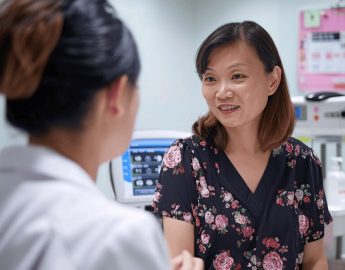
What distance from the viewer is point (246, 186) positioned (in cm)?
160

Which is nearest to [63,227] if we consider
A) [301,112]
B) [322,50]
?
[301,112]

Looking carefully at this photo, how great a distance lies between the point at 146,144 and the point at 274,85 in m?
1.01

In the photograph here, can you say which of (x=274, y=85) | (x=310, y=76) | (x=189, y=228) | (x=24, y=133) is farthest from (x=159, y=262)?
(x=310, y=76)

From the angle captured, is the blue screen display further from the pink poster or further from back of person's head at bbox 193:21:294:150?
the pink poster

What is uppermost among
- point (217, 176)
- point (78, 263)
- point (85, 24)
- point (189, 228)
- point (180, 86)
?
point (85, 24)

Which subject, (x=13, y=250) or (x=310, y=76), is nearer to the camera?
(x=13, y=250)

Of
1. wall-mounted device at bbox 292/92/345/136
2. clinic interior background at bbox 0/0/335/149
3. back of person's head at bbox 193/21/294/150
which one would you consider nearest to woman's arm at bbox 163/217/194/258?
back of person's head at bbox 193/21/294/150

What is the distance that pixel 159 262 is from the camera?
692mm

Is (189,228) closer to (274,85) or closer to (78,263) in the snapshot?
(274,85)

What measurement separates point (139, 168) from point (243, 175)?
3.18 feet

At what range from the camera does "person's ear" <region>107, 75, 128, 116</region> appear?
736mm

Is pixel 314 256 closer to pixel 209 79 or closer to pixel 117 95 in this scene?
pixel 209 79

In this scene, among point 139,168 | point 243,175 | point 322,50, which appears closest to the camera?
point 243,175

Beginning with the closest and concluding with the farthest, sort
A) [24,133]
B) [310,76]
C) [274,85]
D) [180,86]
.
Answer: [24,133] < [274,85] < [310,76] < [180,86]
